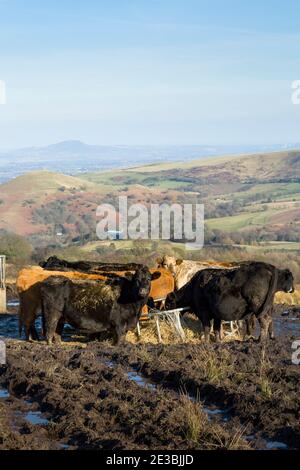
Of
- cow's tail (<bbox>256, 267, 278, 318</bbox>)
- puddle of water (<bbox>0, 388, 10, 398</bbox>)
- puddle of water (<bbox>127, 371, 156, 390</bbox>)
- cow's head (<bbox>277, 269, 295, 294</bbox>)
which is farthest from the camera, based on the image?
cow's head (<bbox>277, 269, 295, 294</bbox>)

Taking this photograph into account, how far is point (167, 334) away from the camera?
1558 centimetres

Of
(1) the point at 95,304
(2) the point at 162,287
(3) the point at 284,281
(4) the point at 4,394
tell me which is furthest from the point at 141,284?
(4) the point at 4,394

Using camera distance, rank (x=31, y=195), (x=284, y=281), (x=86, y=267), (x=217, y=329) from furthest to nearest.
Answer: (x=31, y=195)
(x=86, y=267)
(x=284, y=281)
(x=217, y=329)

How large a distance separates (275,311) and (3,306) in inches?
274

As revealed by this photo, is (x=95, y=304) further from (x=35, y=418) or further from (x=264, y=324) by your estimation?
(x=35, y=418)

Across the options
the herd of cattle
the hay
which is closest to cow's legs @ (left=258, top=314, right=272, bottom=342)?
the herd of cattle

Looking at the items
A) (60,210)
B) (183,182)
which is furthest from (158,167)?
(60,210)

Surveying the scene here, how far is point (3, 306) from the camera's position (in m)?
19.2

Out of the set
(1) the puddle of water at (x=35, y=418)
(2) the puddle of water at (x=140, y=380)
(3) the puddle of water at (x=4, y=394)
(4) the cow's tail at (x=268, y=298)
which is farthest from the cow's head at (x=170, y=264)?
(1) the puddle of water at (x=35, y=418)

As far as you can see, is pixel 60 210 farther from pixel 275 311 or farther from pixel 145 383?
pixel 145 383

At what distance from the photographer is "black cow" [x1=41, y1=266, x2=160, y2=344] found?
14157 millimetres

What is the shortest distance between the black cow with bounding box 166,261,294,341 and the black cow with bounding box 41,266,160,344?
45.2 inches

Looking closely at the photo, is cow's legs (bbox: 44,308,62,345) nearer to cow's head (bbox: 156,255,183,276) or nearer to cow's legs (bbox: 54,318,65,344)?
cow's legs (bbox: 54,318,65,344)

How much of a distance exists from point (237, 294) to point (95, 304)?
2561 millimetres
